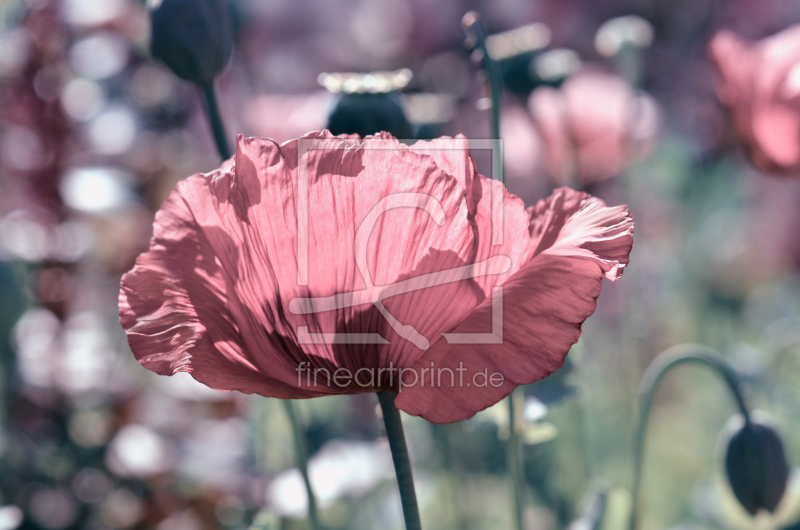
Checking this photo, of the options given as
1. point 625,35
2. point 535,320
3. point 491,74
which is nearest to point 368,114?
point 491,74

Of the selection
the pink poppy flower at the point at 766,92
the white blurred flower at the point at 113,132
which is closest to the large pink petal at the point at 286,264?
the pink poppy flower at the point at 766,92

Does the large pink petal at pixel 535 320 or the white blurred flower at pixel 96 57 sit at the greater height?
the white blurred flower at pixel 96 57

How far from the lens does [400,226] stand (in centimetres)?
27

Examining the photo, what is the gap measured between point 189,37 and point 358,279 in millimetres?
219

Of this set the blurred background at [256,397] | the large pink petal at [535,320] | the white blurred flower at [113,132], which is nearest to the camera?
the large pink petal at [535,320]

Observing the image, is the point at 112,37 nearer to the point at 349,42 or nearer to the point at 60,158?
the point at 60,158

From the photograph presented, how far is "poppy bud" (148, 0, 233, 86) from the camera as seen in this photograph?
40cm

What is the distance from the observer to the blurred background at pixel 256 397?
28.1 inches

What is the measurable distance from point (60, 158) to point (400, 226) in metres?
0.72

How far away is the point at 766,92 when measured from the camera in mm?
620

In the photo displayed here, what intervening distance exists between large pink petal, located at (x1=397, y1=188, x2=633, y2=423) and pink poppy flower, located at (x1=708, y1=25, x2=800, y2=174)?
17.4 inches

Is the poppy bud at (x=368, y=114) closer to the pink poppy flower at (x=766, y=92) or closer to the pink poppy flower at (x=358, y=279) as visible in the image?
the pink poppy flower at (x=358, y=279)

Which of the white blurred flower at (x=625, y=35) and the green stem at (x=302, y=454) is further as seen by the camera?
the white blurred flower at (x=625, y=35)

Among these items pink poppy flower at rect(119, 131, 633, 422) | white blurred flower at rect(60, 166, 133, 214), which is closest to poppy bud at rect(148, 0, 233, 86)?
pink poppy flower at rect(119, 131, 633, 422)
